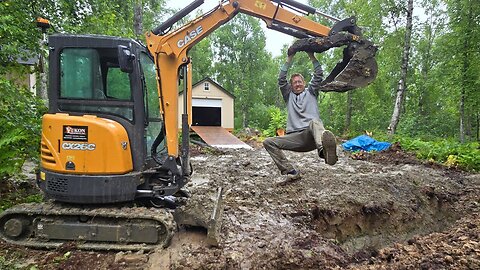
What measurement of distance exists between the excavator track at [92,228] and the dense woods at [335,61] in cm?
116

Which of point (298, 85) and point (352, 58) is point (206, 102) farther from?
point (352, 58)

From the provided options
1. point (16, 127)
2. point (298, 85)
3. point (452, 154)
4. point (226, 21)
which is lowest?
point (452, 154)

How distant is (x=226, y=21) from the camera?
4.26 meters

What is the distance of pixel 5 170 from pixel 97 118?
6.00ft

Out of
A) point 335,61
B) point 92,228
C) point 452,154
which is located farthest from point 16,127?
point 335,61

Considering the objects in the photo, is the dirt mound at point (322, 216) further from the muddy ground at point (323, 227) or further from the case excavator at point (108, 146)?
the case excavator at point (108, 146)

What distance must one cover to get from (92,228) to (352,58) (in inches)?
147

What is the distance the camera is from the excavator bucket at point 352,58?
4.42 metres

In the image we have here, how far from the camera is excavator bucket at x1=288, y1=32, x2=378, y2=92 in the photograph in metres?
4.42

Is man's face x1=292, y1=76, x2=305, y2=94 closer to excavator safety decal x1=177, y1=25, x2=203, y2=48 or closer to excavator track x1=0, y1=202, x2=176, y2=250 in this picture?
excavator safety decal x1=177, y1=25, x2=203, y2=48

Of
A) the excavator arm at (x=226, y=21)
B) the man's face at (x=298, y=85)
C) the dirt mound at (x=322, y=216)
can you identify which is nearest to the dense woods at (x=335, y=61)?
the excavator arm at (x=226, y=21)

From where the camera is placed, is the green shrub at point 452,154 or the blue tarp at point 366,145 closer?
the green shrub at point 452,154

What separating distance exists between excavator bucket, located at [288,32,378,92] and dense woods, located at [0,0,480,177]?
4.04 metres

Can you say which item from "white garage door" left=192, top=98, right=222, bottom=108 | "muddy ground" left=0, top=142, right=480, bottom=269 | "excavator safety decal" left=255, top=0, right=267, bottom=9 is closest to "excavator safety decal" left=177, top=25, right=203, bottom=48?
"excavator safety decal" left=255, top=0, right=267, bottom=9
